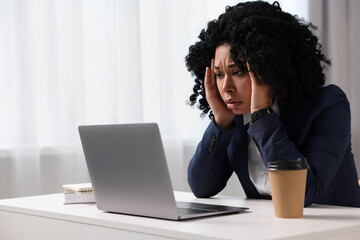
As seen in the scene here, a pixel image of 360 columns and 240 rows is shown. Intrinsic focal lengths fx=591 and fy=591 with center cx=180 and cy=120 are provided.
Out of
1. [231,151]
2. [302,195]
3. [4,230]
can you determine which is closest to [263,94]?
[231,151]

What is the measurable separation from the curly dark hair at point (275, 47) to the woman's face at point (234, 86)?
33 mm

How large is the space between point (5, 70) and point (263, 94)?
144cm

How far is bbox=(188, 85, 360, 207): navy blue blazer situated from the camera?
1585 mm

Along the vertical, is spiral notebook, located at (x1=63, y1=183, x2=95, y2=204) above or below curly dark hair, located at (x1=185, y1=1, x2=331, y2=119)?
below

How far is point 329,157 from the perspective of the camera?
159 centimetres

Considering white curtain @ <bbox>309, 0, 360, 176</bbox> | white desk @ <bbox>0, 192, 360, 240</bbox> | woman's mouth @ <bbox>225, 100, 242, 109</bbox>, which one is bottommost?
white desk @ <bbox>0, 192, 360, 240</bbox>

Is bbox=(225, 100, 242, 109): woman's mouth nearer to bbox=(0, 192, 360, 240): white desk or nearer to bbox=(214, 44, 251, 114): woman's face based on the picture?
bbox=(214, 44, 251, 114): woman's face

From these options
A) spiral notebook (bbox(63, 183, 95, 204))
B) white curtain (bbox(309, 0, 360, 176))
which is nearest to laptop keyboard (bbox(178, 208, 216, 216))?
spiral notebook (bbox(63, 183, 95, 204))

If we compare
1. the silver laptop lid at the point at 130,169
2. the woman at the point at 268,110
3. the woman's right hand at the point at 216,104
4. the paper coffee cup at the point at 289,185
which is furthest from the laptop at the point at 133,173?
the woman's right hand at the point at 216,104

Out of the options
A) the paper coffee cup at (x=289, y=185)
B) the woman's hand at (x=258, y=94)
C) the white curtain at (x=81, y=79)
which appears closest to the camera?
the paper coffee cup at (x=289, y=185)

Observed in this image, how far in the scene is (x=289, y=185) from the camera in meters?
1.32

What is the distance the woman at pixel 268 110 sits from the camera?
160 centimetres

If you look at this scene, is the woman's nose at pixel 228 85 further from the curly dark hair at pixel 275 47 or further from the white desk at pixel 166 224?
the white desk at pixel 166 224

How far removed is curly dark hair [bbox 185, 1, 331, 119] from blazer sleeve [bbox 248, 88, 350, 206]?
0.35ft
